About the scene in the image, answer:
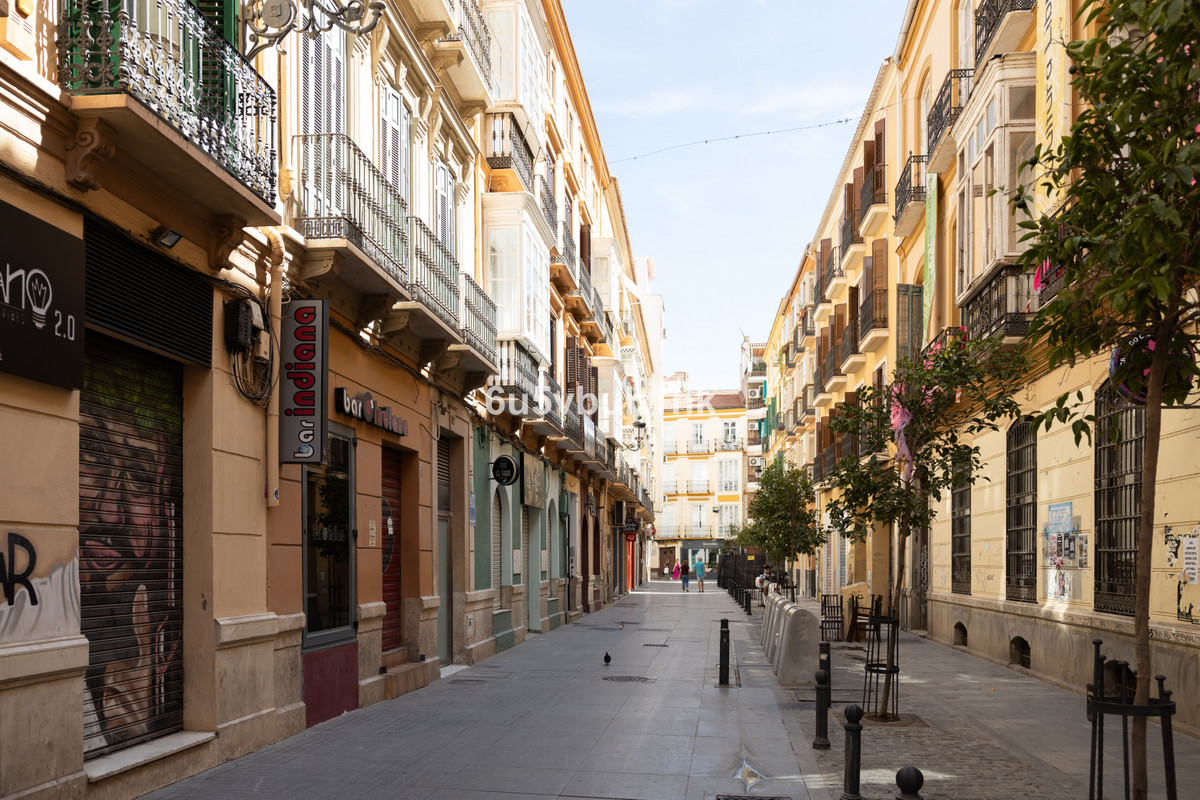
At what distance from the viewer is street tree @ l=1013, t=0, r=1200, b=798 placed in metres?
5.29

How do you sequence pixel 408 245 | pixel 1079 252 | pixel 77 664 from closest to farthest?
pixel 1079 252 → pixel 77 664 → pixel 408 245

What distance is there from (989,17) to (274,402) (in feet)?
45.4

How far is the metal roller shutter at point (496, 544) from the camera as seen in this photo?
2065 cm

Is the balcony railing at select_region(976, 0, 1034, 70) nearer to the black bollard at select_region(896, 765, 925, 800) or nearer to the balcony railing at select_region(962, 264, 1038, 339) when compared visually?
the balcony railing at select_region(962, 264, 1038, 339)

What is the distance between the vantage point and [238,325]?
9.62 metres

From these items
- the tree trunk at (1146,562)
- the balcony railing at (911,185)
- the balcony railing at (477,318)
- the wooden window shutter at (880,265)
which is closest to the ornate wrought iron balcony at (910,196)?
the balcony railing at (911,185)

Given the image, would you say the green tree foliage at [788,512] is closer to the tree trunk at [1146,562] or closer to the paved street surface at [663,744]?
the paved street surface at [663,744]

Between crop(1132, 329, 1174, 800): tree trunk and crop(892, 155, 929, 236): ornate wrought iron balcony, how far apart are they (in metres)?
18.6

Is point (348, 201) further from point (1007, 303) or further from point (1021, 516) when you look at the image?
point (1021, 516)

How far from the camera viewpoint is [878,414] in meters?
13.2

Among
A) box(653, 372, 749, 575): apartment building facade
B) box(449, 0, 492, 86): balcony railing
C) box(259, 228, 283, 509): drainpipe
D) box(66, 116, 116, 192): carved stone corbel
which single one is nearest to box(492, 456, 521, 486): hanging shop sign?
box(449, 0, 492, 86): balcony railing

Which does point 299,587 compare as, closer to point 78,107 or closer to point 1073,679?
point 78,107

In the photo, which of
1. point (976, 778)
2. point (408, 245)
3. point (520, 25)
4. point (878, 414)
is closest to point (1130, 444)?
point (878, 414)

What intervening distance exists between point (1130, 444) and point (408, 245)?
904 cm
